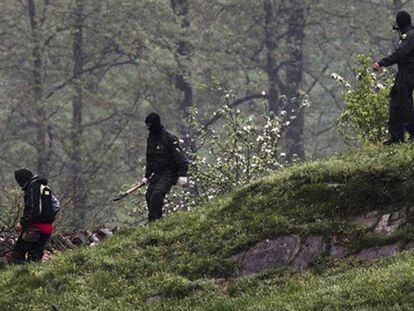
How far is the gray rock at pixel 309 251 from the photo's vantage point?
44.3 ft

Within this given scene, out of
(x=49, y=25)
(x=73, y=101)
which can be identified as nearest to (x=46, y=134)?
(x=73, y=101)

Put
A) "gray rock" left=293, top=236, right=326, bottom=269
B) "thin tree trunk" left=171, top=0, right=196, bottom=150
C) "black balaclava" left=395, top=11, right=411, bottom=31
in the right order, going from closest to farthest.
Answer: "gray rock" left=293, top=236, right=326, bottom=269 → "black balaclava" left=395, top=11, right=411, bottom=31 → "thin tree trunk" left=171, top=0, right=196, bottom=150

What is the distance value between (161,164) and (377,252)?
19.3 feet

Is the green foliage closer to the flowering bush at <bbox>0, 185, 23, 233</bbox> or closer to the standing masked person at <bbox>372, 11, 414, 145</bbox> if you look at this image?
the standing masked person at <bbox>372, 11, 414, 145</bbox>

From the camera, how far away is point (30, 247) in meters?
16.2

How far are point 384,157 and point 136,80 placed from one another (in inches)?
1407

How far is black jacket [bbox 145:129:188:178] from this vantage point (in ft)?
57.0

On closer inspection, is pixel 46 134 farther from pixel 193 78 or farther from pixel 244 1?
pixel 244 1

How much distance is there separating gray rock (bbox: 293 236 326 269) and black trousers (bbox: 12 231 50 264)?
491 centimetres

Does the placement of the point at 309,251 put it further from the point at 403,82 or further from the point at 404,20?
the point at 404,20

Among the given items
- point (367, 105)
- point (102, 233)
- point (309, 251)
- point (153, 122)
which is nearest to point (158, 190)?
point (153, 122)

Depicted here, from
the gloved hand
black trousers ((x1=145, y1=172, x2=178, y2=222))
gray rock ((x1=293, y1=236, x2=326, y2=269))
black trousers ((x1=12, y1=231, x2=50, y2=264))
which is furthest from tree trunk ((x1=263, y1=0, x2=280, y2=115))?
gray rock ((x1=293, y1=236, x2=326, y2=269))

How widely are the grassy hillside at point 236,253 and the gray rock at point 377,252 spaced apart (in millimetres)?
120

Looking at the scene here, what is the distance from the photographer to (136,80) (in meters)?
50.0
